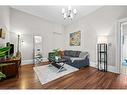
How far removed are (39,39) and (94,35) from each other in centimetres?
199

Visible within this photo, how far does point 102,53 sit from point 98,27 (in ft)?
3.32

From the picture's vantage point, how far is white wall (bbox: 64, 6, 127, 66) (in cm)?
399

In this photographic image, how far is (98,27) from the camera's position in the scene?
4.50m

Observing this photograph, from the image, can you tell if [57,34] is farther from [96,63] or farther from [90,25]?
[96,63]

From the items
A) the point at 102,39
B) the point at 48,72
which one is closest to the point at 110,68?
the point at 102,39

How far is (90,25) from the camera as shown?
451 cm

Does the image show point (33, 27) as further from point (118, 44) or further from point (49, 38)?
point (118, 44)

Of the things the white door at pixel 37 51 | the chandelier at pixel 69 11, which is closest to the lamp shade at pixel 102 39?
the chandelier at pixel 69 11

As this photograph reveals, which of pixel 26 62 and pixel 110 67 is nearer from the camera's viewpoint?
pixel 26 62

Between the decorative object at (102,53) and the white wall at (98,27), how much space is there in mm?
157

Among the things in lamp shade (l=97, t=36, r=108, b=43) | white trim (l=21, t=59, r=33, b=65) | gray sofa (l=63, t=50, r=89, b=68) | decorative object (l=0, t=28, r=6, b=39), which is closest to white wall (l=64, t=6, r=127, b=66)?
lamp shade (l=97, t=36, r=108, b=43)

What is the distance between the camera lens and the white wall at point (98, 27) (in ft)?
13.1
